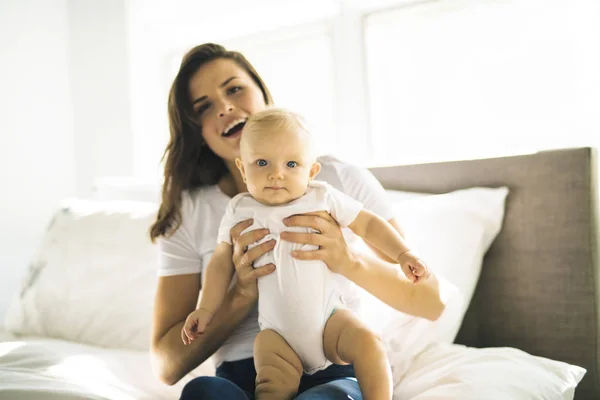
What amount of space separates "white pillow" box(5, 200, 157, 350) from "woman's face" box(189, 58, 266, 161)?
446 mm

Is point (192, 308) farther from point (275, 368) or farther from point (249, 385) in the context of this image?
point (275, 368)

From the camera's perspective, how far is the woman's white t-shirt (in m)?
1.27

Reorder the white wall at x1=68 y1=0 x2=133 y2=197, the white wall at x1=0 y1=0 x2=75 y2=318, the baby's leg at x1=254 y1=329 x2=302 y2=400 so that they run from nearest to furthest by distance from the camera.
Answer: the baby's leg at x1=254 y1=329 x2=302 y2=400 < the white wall at x1=0 y1=0 x2=75 y2=318 < the white wall at x1=68 y1=0 x2=133 y2=197

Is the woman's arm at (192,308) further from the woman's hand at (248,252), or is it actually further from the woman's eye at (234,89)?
the woman's eye at (234,89)

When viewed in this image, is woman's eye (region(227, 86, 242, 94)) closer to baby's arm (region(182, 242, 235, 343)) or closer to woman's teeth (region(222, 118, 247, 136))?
woman's teeth (region(222, 118, 247, 136))

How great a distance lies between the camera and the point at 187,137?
1441mm

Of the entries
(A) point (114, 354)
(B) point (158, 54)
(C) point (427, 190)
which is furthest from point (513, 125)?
(B) point (158, 54)

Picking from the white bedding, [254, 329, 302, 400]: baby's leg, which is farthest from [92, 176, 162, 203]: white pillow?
[254, 329, 302, 400]: baby's leg

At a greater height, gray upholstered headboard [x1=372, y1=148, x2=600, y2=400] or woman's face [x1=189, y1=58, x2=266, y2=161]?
woman's face [x1=189, y1=58, x2=266, y2=161]

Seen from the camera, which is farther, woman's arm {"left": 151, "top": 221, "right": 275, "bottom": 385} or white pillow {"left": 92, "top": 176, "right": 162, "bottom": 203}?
white pillow {"left": 92, "top": 176, "right": 162, "bottom": 203}

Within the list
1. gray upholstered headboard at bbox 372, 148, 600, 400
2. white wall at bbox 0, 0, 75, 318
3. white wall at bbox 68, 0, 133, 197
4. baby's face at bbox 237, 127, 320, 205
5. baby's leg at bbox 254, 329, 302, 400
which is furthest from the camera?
white wall at bbox 68, 0, 133, 197

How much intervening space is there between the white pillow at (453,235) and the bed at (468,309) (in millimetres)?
50

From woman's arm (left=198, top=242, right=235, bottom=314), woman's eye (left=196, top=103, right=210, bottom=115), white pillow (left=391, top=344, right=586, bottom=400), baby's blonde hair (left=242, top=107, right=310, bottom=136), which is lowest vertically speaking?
white pillow (left=391, top=344, right=586, bottom=400)

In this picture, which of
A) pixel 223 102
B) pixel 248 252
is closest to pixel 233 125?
pixel 223 102
